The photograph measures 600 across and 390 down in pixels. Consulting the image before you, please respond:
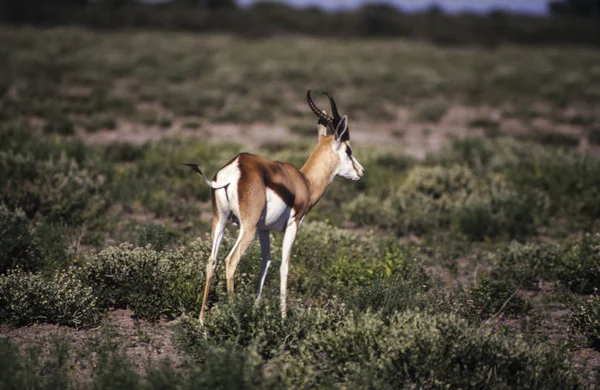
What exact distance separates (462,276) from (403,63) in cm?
3469

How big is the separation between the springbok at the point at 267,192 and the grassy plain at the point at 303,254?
0.48 metres

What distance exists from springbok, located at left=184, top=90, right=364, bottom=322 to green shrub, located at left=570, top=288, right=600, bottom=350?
2.97 m

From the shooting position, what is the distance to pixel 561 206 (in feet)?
38.7

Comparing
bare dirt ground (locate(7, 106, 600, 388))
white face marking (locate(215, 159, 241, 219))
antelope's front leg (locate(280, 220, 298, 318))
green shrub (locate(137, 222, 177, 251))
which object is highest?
white face marking (locate(215, 159, 241, 219))

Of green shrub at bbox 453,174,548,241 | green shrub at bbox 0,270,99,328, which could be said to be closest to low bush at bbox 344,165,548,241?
green shrub at bbox 453,174,548,241

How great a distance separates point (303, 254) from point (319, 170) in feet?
6.28

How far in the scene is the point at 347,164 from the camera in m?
7.08

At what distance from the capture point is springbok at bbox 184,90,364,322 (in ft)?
19.2

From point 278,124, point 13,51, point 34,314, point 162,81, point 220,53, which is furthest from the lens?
point 220,53

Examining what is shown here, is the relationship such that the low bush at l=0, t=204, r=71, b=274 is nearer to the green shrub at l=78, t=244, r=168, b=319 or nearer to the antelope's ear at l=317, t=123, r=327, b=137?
the green shrub at l=78, t=244, r=168, b=319

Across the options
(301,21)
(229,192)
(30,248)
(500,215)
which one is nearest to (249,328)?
(229,192)

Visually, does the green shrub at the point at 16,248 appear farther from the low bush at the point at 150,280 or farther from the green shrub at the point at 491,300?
the green shrub at the point at 491,300

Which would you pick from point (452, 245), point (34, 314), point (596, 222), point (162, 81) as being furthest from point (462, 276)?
point (162, 81)

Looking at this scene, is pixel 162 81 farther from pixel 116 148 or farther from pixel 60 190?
pixel 60 190
